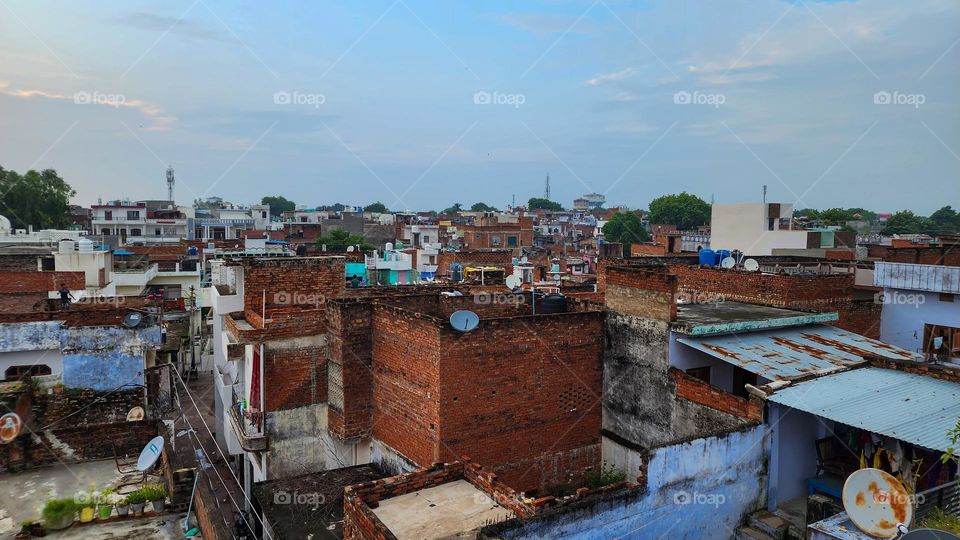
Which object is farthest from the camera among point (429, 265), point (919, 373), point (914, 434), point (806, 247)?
point (429, 265)

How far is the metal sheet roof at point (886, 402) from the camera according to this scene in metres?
8.27

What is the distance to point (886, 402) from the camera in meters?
9.18

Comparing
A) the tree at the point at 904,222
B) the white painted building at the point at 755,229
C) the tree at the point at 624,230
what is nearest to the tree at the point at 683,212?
the tree at the point at 624,230

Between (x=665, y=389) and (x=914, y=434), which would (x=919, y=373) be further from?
(x=665, y=389)

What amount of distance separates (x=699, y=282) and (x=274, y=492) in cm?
1373

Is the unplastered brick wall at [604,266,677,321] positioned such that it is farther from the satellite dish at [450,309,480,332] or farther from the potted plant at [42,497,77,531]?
the potted plant at [42,497,77,531]

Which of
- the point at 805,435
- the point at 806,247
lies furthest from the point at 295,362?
the point at 806,247

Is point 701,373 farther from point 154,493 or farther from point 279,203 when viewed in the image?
point 279,203

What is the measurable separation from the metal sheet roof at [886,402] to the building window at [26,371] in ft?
57.9

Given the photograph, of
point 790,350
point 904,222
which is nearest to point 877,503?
point 790,350

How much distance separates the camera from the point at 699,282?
61.8 ft
